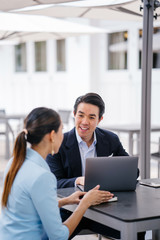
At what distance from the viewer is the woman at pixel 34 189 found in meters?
2.03

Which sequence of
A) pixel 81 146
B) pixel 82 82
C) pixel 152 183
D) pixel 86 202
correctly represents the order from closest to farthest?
pixel 86 202, pixel 152 183, pixel 81 146, pixel 82 82

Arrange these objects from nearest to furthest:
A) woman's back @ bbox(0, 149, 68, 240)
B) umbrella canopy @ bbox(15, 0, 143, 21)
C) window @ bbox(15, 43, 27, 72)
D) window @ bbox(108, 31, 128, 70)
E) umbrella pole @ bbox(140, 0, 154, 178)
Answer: woman's back @ bbox(0, 149, 68, 240)
umbrella pole @ bbox(140, 0, 154, 178)
umbrella canopy @ bbox(15, 0, 143, 21)
window @ bbox(108, 31, 128, 70)
window @ bbox(15, 43, 27, 72)

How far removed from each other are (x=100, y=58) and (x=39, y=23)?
4.42m

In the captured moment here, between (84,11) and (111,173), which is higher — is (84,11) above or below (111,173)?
above

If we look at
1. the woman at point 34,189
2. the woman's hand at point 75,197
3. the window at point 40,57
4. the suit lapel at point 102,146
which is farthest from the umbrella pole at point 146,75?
the window at point 40,57

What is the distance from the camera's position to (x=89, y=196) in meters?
2.29

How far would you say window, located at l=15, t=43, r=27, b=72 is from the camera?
13844 millimetres

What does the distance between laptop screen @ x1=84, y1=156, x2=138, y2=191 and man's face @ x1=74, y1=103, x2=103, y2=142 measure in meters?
0.59

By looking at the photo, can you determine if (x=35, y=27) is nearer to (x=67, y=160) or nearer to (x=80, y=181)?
(x=67, y=160)

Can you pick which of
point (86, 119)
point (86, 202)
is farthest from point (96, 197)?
point (86, 119)

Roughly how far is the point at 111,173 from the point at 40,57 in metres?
11.0

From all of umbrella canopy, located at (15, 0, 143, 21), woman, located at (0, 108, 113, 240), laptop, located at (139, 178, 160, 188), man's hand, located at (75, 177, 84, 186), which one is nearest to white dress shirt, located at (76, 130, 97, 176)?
man's hand, located at (75, 177, 84, 186)

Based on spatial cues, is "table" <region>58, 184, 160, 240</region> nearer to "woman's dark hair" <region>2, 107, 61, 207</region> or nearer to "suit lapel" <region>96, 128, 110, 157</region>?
"woman's dark hair" <region>2, 107, 61, 207</region>

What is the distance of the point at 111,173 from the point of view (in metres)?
2.49
